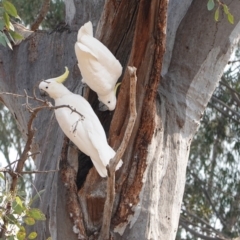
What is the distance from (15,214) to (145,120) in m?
0.51

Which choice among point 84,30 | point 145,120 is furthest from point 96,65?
point 145,120

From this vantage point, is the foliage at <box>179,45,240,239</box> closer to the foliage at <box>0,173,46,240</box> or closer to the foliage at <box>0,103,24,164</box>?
the foliage at <box>0,103,24,164</box>

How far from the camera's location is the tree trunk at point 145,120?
192cm

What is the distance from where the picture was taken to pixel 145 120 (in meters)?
1.92

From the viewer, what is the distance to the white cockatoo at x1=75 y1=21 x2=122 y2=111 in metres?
1.85

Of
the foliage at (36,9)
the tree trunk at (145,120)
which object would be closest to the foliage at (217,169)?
the foliage at (36,9)

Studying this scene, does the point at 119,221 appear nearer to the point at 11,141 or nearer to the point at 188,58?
the point at 188,58

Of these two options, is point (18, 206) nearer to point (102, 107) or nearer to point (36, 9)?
point (102, 107)

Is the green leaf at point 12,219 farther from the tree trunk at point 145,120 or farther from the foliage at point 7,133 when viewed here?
the foliage at point 7,133

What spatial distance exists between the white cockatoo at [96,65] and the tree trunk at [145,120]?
42 mm

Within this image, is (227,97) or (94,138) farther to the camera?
(227,97)

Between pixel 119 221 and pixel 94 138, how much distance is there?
279mm

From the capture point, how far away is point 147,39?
1898 mm

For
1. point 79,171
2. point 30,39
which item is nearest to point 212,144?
point 30,39
